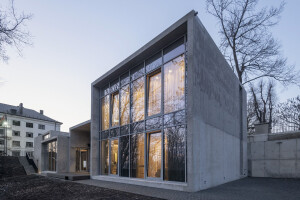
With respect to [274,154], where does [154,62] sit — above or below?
above

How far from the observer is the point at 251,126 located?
28.6 m

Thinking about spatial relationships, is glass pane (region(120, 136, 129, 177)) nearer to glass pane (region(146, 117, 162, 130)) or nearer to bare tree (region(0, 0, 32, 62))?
glass pane (region(146, 117, 162, 130))

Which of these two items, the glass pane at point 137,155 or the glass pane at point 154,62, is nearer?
the glass pane at point 154,62

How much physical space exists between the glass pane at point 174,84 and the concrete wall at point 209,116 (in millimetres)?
789

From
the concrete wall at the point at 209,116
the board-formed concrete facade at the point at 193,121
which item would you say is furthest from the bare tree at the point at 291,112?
the concrete wall at the point at 209,116

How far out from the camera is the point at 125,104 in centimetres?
1380

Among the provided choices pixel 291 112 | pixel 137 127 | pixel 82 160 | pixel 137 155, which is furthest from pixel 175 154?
pixel 291 112

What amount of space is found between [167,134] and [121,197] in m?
3.30

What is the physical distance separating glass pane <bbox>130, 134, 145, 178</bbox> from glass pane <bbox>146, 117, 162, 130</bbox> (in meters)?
0.77

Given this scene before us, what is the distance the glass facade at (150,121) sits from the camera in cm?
998

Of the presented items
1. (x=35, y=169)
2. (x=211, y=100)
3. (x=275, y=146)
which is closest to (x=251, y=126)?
(x=275, y=146)

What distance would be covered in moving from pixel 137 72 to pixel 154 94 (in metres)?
2.13

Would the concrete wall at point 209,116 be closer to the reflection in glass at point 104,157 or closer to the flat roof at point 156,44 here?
the flat roof at point 156,44

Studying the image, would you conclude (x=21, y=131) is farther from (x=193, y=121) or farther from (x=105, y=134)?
(x=193, y=121)
